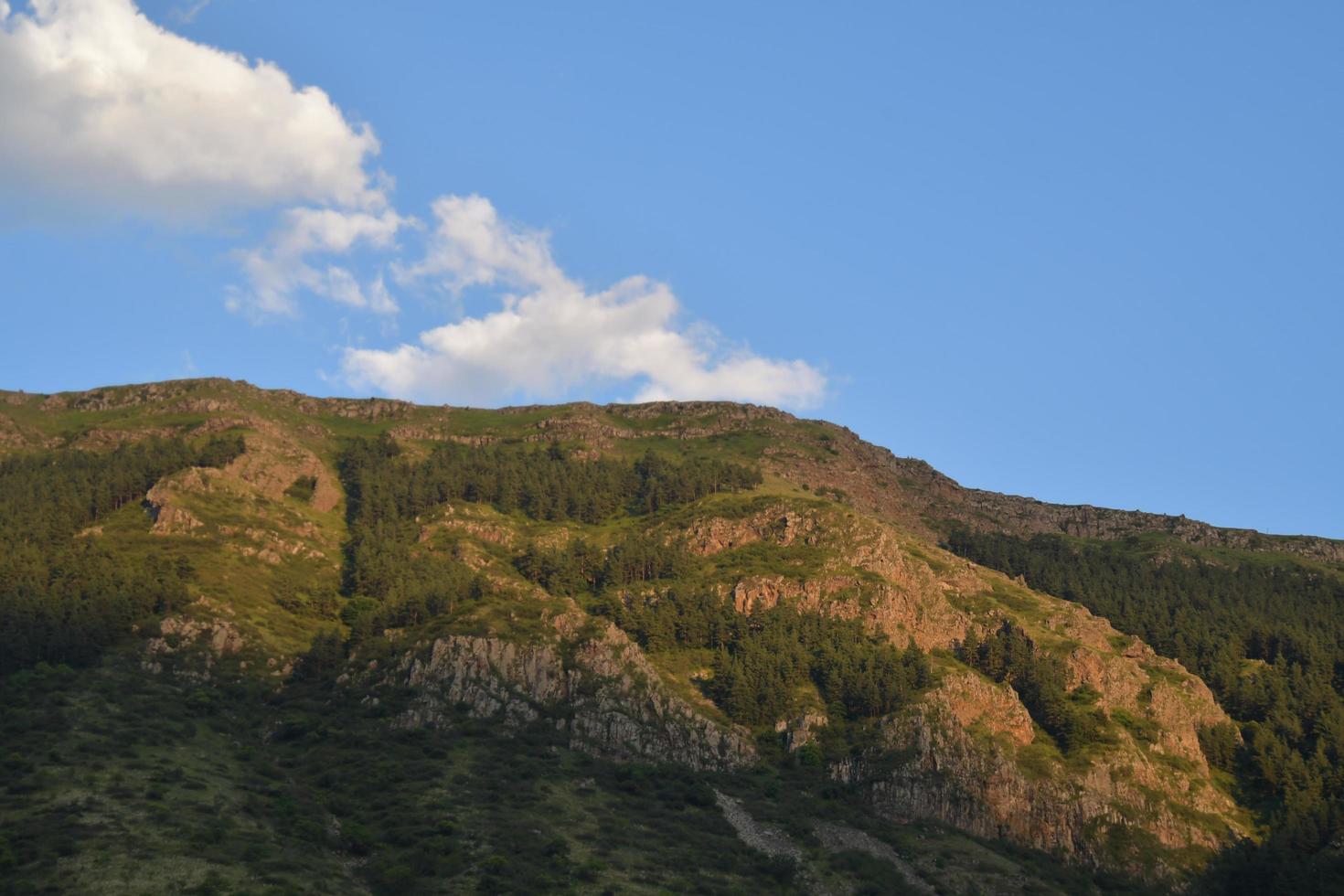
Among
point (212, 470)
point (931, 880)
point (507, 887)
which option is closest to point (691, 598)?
point (931, 880)

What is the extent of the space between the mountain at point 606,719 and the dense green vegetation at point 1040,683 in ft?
1.69

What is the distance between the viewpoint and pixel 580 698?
138 meters

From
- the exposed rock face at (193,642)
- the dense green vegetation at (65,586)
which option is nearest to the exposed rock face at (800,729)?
the exposed rock face at (193,642)

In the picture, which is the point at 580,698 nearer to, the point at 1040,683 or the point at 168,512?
the point at 1040,683

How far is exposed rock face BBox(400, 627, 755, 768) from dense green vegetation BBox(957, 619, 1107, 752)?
46198mm

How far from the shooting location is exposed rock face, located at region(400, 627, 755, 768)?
132500mm

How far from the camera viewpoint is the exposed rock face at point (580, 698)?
132500 mm

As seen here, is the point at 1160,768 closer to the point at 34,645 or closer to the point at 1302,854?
the point at 1302,854

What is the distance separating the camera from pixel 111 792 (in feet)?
299

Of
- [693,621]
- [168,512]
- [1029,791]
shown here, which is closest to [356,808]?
[693,621]

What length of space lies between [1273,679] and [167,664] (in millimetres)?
166638

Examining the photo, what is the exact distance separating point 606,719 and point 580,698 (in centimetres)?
582

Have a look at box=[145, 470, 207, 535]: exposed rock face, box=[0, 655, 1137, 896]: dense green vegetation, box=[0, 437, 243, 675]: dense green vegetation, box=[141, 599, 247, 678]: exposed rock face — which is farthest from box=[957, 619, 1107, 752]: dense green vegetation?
box=[145, 470, 207, 535]: exposed rock face

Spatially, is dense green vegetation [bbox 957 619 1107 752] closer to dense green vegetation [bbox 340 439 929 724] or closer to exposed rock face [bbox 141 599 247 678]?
dense green vegetation [bbox 340 439 929 724]
